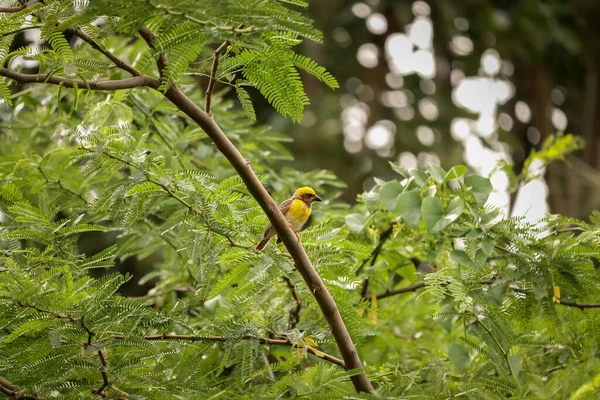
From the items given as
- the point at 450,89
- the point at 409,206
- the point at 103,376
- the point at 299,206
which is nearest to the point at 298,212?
the point at 299,206

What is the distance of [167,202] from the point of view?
3.16 meters

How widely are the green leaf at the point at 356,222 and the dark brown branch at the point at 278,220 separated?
77cm

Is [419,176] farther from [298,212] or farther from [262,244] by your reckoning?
[298,212]

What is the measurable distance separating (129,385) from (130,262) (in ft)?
19.4

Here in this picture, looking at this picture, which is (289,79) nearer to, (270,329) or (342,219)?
(270,329)

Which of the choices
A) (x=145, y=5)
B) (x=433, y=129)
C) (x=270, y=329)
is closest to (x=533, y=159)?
(x=270, y=329)

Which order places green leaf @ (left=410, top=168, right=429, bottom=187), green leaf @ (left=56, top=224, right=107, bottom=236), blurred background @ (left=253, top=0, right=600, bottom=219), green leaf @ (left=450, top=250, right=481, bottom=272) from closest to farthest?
green leaf @ (left=56, top=224, right=107, bottom=236) < green leaf @ (left=450, top=250, right=481, bottom=272) < green leaf @ (left=410, top=168, right=429, bottom=187) < blurred background @ (left=253, top=0, right=600, bottom=219)

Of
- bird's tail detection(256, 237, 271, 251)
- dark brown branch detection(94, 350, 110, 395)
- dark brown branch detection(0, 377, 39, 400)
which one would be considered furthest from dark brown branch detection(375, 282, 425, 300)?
dark brown branch detection(0, 377, 39, 400)

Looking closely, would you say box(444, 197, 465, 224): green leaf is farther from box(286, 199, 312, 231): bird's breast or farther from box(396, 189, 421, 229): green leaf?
box(286, 199, 312, 231): bird's breast

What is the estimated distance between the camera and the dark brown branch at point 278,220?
6.84 ft

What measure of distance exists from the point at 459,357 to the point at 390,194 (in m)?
0.71

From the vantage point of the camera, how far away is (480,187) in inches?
108

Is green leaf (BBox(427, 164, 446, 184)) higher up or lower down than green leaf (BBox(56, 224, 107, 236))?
higher up

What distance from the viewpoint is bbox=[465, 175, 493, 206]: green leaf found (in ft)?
8.94
